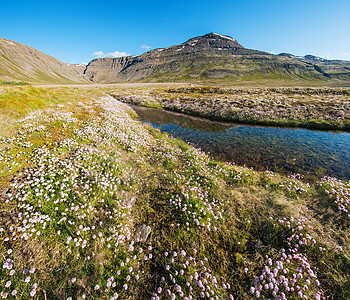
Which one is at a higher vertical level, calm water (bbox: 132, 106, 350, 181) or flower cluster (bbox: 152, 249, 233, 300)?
calm water (bbox: 132, 106, 350, 181)

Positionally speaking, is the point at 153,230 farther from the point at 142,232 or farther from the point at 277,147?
the point at 277,147

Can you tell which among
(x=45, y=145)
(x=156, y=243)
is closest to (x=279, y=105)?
(x=156, y=243)

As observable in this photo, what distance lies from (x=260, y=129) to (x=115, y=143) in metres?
20.4

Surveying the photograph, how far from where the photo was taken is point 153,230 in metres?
5.75

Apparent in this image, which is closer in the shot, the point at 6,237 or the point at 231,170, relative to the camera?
the point at 6,237

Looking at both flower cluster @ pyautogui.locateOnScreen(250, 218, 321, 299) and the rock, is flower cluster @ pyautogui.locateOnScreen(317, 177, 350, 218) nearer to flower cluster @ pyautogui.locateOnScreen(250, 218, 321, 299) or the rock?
flower cluster @ pyautogui.locateOnScreen(250, 218, 321, 299)

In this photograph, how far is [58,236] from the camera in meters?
4.71

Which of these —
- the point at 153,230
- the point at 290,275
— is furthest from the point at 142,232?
the point at 290,275

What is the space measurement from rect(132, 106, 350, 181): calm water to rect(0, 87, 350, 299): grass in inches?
164

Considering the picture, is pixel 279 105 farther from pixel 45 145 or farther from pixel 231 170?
pixel 45 145

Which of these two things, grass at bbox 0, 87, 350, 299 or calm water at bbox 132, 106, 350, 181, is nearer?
grass at bbox 0, 87, 350, 299

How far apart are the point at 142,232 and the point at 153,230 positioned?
43 centimetres

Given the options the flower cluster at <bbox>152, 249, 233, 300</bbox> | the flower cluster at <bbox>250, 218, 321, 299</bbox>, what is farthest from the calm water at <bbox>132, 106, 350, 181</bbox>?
the flower cluster at <bbox>152, 249, 233, 300</bbox>

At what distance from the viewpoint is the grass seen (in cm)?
402
